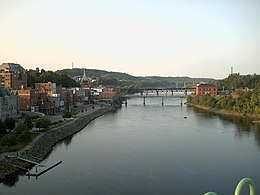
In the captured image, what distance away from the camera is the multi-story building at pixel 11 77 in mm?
13227

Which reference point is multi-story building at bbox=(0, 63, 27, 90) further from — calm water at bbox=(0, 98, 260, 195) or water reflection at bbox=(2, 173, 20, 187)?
water reflection at bbox=(2, 173, 20, 187)

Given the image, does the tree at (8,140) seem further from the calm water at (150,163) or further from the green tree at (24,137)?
the calm water at (150,163)

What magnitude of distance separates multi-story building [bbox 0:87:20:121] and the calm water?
6.41 ft

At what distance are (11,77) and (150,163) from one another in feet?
30.3

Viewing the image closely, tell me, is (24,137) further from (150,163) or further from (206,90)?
(206,90)

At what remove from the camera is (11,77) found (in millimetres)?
13336

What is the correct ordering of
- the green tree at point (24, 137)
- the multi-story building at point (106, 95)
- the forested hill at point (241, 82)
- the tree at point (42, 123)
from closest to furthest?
the green tree at point (24, 137) → the tree at point (42, 123) → the multi-story building at point (106, 95) → the forested hill at point (241, 82)

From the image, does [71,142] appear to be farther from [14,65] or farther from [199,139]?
[14,65]

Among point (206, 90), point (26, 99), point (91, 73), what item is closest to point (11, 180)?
point (26, 99)

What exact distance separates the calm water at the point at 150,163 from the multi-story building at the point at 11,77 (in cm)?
528

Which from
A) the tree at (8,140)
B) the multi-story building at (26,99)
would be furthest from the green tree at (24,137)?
the multi-story building at (26,99)

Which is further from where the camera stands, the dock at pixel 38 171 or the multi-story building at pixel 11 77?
the multi-story building at pixel 11 77

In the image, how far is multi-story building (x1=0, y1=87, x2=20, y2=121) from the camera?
8640 millimetres

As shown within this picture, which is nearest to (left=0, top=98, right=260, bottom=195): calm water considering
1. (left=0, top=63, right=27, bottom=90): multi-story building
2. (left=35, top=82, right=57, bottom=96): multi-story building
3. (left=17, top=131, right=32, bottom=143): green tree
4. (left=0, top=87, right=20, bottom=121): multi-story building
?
(left=17, top=131, right=32, bottom=143): green tree
